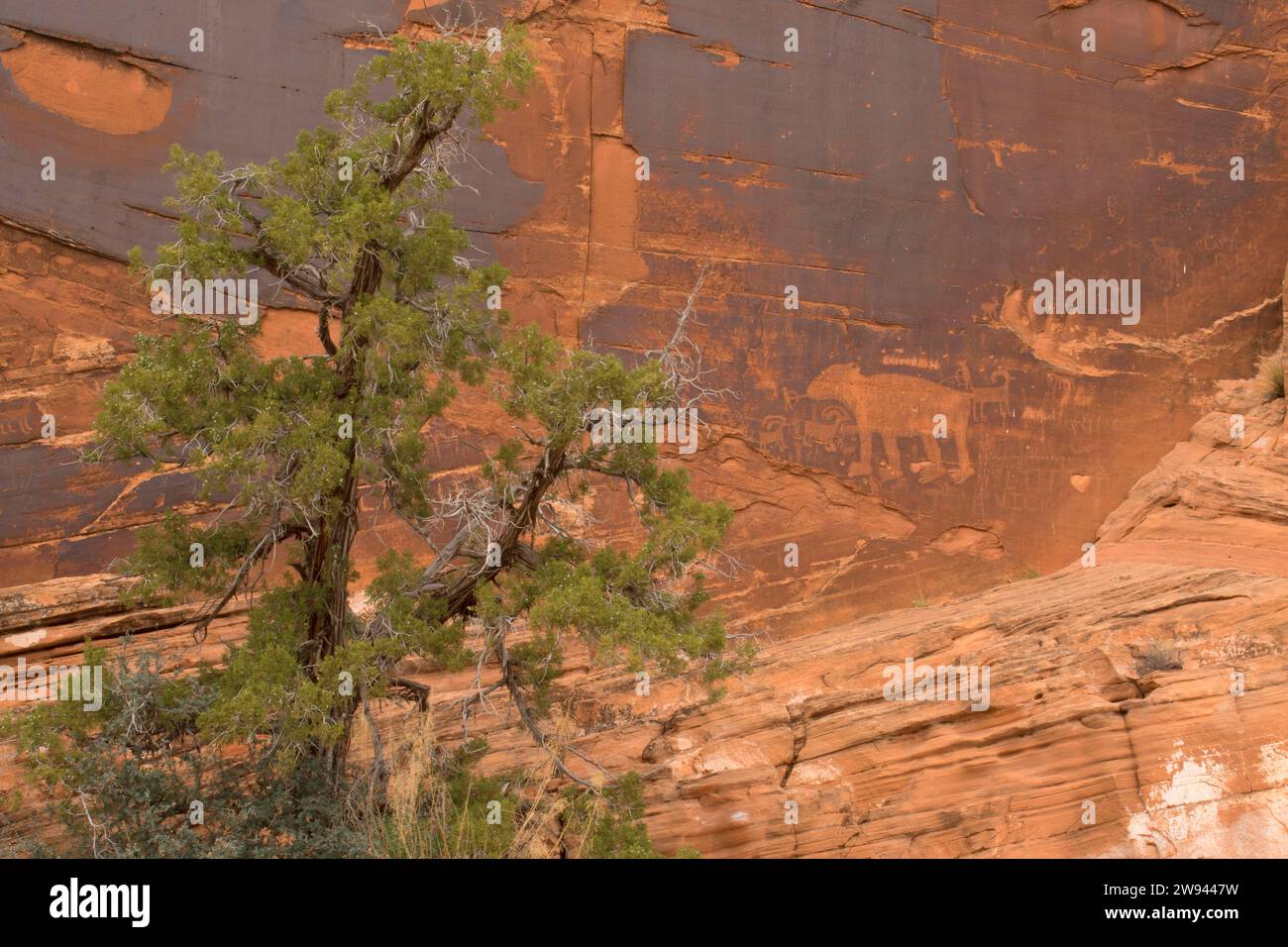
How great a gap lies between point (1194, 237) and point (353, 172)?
34.5 ft

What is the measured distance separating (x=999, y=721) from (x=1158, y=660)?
1.35 m

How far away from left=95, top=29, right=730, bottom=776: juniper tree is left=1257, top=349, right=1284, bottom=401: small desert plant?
775 cm

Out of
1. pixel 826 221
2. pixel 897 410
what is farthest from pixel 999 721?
pixel 826 221

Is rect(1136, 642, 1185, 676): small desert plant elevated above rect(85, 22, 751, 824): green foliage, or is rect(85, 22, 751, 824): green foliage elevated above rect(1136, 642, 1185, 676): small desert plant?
rect(85, 22, 751, 824): green foliage

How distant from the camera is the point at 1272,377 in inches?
555

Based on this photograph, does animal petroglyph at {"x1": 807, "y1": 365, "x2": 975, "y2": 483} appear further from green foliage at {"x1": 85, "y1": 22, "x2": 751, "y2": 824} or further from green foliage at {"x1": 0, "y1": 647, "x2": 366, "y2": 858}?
green foliage at {"x1": 0, "y1": 647, "x2": 366, "y2": 858}

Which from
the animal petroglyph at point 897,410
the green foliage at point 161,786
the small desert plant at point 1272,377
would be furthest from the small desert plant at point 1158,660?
→ the green foliage at point 161,786

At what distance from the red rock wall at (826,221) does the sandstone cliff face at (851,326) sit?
0.04m

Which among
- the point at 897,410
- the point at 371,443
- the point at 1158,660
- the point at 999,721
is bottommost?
the point at 999,721

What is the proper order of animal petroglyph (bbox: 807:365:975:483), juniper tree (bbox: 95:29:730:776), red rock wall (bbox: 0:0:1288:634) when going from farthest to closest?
animal petroglyph (bbox: 807:365:975:483), red rock wall (bbox: 0:0:1288:634), juniper tree (bbox: 95:29:730:776)

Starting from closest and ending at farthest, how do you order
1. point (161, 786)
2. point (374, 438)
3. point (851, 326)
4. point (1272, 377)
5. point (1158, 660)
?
1. point (374, 438)
2. point (161, 786)
3. point (1158, 660)
4. point (1272, 377)
5. point (851, 326)

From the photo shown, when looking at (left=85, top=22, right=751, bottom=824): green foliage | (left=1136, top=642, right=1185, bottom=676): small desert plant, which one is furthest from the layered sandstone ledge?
(left=85, top=22, right=751, bottom=824): green foliage

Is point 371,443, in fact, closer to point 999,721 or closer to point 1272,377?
point 999,721

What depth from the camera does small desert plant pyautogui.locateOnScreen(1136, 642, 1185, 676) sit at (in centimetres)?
1072
